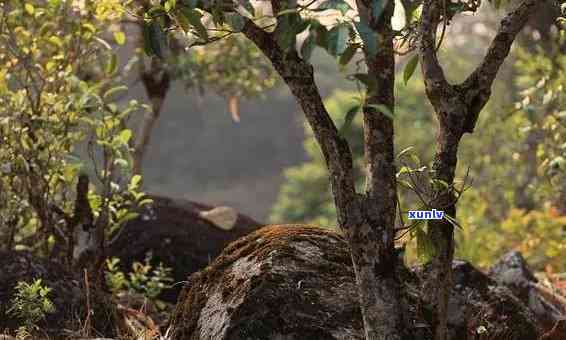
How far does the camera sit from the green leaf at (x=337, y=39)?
2713 mm

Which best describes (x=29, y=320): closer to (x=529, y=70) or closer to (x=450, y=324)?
(x=450, y=324)

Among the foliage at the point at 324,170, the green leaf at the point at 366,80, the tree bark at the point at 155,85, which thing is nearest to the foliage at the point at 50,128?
the tree bark at the point at 155,85

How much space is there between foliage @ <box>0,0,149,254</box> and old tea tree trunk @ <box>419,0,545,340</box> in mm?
2668

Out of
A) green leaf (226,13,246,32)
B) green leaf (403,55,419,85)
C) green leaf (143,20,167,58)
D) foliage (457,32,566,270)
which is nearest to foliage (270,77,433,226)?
foliage (457,32,566,270)

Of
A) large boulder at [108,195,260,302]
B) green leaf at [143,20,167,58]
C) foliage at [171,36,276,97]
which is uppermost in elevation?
foliage at [171,36,276,97]

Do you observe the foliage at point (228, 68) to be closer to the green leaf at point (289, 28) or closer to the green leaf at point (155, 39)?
the green leaf at point (155, 39)

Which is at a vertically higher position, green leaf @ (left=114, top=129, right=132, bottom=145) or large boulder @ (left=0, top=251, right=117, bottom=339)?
green leaf @ (left=114, top=129, right=132, bottom=145)

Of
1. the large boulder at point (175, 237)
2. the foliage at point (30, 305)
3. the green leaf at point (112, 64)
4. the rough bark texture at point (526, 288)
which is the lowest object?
the foliage at point (30, 305)

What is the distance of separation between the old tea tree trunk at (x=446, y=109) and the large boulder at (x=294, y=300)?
17 cm

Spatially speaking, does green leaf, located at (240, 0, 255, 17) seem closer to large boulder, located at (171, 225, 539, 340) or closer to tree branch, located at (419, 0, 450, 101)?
tree branch, located at (419, 0, 450, 101)

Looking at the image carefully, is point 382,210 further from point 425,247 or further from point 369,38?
point 369,38

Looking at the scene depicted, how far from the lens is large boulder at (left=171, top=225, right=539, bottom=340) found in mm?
4133

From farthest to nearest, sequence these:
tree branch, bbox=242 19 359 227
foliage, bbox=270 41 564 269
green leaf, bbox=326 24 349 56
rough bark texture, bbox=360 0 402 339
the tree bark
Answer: the tree bark
foliage, bbox=270 41 564 269
rough bark texture, bbox=360 0 402 339
tree branch, bbox=242 19 359 227
green leaf, bbox=326 24 349 56

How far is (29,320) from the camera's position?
196 inches
